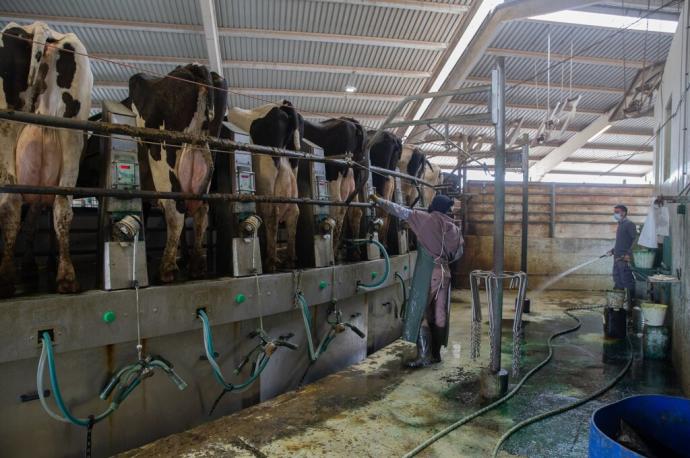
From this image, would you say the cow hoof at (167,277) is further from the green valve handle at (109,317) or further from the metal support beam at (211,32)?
the metal support beam at (211,32)

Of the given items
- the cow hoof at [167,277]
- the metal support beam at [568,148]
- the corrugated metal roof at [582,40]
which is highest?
the corrugated metal roof at [582,40]

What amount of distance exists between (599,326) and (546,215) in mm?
5008

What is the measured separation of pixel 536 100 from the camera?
425 inches

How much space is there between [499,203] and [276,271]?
75.5 inches

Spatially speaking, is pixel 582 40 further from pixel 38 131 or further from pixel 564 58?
pixel 38 131

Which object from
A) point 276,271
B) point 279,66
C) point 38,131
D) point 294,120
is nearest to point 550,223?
point 279,66

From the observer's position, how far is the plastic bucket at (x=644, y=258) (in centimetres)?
551

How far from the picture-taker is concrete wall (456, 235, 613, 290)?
31.7 ft

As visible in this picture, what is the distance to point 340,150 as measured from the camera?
15.8 ft

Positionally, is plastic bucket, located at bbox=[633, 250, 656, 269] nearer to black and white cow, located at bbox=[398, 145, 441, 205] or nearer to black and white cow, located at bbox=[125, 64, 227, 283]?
black and white cow, located at bbox=[398, 145, 441, 205]

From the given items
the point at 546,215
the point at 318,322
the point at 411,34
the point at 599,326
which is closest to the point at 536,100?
the point at 546,215

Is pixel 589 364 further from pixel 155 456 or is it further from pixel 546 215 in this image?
pixel 546 215

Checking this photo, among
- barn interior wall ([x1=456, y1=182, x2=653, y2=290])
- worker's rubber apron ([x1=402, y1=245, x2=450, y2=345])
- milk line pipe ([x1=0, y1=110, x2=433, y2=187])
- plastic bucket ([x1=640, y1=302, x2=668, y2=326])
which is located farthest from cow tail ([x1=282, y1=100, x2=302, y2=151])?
barn interior wall ([x1=456, y1=182, x2=653, y2=290])

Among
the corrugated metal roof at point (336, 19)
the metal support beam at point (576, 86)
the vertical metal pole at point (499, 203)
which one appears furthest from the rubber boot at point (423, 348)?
the metal support beam at point (576, 86)
